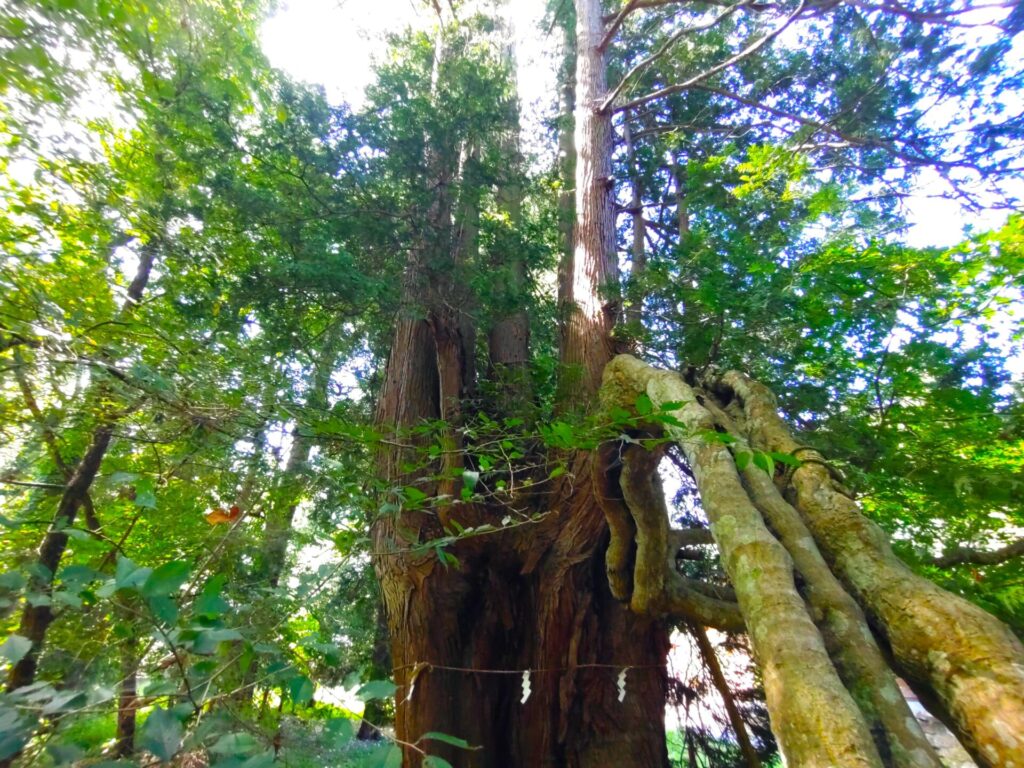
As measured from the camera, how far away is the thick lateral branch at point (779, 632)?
3.72 ft

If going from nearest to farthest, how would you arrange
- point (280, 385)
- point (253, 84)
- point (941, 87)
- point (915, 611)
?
1. point (915, 611)
2. point (280, 385)
3. point (253, 84)
4. point (941, 87)

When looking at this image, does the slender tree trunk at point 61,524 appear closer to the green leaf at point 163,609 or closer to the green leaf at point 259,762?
the green leaf at point 163,609

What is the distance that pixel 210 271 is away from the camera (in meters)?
3.65

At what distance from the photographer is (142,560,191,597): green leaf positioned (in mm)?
817

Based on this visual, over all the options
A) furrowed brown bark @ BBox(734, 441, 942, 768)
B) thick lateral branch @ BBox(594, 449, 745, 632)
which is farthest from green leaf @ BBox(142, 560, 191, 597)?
thick lateral branch @ BBox(594, 449, 745, 632)

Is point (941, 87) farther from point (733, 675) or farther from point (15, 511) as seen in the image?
point (15, 511)

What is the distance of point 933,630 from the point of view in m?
1.44

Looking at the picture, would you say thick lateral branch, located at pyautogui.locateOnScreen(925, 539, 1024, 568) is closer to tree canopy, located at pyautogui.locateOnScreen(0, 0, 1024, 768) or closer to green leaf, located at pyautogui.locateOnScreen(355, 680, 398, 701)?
tree canopy, located at pyautogui.locateOnScreen(0, 0, 1024, 768)

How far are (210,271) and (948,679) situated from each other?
4.16 m

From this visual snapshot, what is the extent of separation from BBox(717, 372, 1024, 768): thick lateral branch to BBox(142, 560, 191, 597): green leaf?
1.60m

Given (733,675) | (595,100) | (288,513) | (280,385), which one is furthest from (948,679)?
(595,100)

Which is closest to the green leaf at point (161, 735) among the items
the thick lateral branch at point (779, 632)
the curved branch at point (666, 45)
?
the thick lateral branch at point (779, 632)

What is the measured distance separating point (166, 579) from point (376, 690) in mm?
405

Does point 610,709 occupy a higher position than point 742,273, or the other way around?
point 742,273
